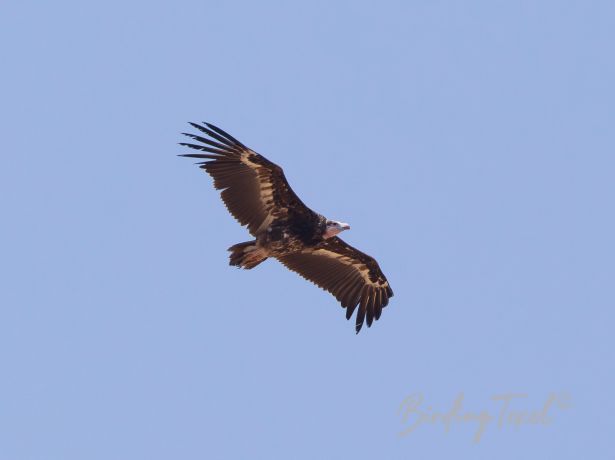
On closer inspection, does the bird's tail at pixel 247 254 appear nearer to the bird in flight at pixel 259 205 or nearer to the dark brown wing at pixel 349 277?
the bird in flight at pixel 259 205

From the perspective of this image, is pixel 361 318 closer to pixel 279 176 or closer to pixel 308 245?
pixel 308 245

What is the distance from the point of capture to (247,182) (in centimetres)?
2611

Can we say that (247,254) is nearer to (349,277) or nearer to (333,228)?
(333,228)

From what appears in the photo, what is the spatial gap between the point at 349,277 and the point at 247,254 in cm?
384

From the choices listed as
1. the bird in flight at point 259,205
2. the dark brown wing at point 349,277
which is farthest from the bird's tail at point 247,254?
the dark brown wing at point 349,277

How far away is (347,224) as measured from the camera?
1053 inches

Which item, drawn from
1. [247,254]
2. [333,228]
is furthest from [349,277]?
[247,254]

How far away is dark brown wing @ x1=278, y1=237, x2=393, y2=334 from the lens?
28.6 metres

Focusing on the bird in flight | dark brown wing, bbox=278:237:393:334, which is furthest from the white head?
dark brown wing, bbox=278:237:393:334

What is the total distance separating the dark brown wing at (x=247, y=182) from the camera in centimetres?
2577

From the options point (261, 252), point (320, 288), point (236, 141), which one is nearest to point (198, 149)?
point (236, 141)

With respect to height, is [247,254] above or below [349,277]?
below

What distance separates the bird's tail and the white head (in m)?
1.40

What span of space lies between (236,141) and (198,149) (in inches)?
31.7
